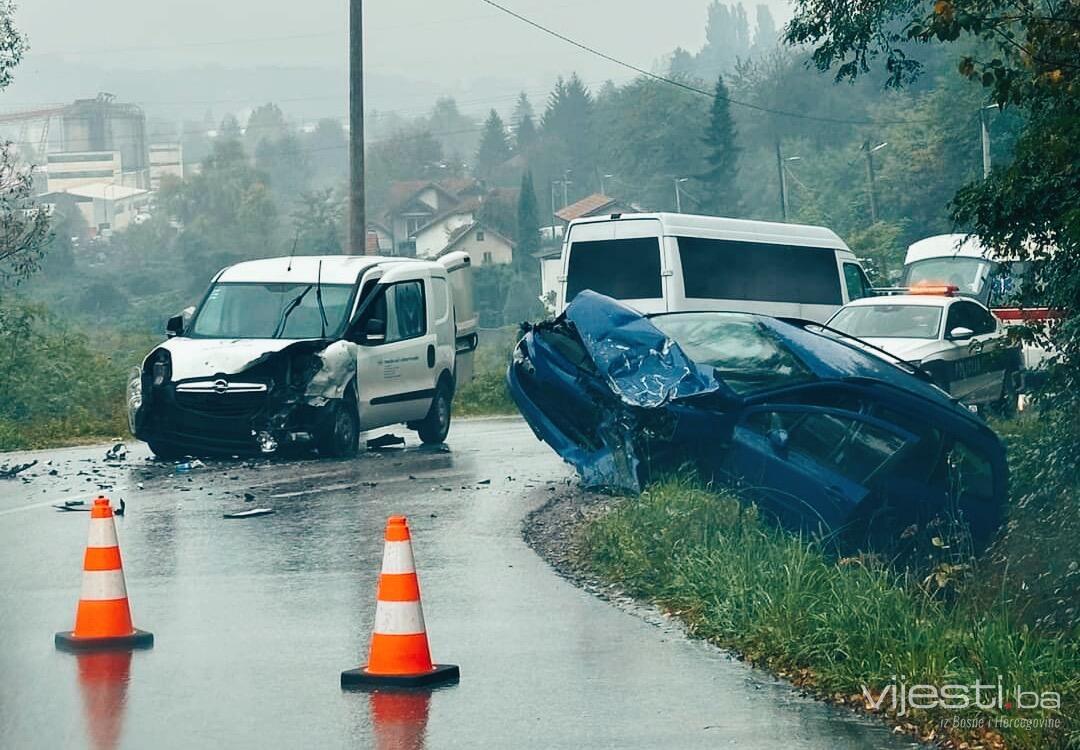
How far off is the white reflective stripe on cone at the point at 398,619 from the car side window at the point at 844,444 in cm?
370

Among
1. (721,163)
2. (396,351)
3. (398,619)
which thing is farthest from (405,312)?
(721,163)

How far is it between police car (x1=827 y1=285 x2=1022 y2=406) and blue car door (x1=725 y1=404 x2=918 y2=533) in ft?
33.5

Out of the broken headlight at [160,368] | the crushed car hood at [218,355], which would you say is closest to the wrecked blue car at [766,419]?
the crushed car hood at [218,355]

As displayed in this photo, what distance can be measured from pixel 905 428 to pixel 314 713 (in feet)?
16.6

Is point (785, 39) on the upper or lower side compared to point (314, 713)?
upper

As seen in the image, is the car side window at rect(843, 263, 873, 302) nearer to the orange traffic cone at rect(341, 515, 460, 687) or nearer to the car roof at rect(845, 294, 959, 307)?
the car roof at rect(845, 294, 959, 307)

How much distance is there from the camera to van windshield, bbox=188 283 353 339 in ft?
63.1

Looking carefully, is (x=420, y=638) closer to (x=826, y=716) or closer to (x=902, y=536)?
(x=826, y=716)

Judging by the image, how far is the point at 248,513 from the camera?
1441 centimetres

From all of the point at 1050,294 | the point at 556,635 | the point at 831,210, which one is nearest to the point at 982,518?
the point at 1050,294

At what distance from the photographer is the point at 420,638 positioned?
825cm

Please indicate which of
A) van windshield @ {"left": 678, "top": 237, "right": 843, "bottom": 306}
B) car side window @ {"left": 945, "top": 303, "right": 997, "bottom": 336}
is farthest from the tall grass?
A: van windshield @ {"left": 678, "top": 237, "right": 843, "bottom": 306}

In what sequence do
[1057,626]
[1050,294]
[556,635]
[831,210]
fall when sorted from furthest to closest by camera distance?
[831,210] → [1050,294] → [1057,626] → [556,635]

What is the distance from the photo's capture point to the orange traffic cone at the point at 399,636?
814cm
